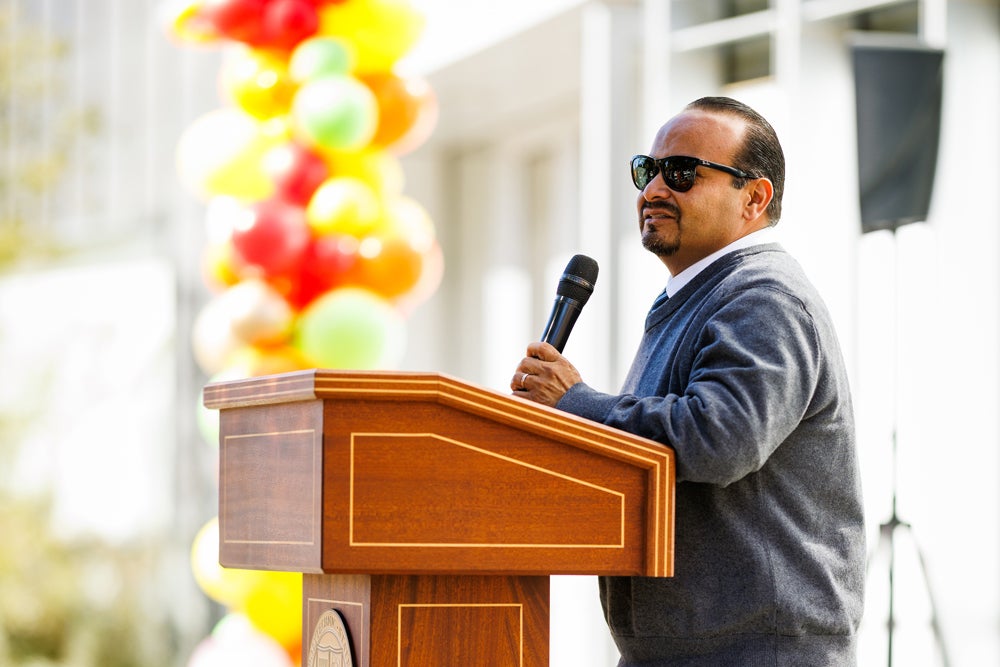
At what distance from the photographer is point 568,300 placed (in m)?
1.96

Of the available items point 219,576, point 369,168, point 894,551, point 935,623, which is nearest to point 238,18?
point 369,168

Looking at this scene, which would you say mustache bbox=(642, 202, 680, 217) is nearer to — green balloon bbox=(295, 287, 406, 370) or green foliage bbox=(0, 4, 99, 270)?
green balloon bbox=(295, 287, 406, 370)

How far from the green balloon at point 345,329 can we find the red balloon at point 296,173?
0.31 metres

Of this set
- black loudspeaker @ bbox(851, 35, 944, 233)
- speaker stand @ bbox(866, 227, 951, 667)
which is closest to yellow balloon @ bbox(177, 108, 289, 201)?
black loudspeaker @ bbox(851, 35, 944, 233)

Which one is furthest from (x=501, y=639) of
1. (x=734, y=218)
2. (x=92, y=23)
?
(x=92, y=23)

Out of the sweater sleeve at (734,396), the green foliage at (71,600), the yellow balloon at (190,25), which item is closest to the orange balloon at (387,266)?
the yellow balloon at (190,25)

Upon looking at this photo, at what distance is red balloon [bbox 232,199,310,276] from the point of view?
4430mm

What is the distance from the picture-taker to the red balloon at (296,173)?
454cm

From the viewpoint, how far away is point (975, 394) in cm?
382

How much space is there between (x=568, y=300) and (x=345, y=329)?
A: 2496 millimetres

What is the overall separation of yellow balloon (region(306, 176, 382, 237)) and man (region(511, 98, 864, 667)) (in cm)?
263

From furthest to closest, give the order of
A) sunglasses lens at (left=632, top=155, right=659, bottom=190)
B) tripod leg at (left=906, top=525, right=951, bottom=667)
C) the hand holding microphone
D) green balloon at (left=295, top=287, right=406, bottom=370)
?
green balloon at (left=295, top=287, right=406, bottom=370), tripod leg at (left=906, top=525, right=951, bottom=667), sunglasses lens at (left=632, top=155, right=659, bottom=190), the hand holding microphone

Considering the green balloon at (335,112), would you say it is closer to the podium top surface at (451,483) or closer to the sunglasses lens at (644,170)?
the sunglasses lens at (644,170)

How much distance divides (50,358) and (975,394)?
191 inches
